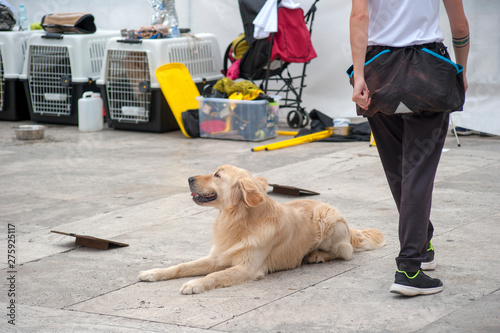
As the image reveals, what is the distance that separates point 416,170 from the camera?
10.1 feet

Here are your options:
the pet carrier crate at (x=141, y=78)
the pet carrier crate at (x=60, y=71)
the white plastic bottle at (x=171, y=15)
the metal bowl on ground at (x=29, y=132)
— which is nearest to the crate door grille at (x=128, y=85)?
the pet carrier crate at (x=141, y=78)

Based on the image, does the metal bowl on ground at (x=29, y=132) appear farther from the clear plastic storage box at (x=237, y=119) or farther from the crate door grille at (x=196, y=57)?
the clear plastic storage box at (x=237, y=119)

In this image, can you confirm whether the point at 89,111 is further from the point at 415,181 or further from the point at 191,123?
the point at 415,181

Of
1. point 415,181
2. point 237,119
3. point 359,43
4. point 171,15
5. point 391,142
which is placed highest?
point 359,43

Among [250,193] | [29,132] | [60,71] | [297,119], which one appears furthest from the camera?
[60,71]

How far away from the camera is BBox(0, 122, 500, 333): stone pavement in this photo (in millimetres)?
2934

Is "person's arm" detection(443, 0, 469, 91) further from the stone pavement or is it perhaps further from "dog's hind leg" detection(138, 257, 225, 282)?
"dog's hind leg" detection(138, 257, 225, 282)

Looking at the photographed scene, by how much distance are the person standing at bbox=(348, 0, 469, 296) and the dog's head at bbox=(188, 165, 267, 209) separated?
68 cm

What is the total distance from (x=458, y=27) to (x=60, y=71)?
22.6ft

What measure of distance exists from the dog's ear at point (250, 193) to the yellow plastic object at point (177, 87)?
4.89m

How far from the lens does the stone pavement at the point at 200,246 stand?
9.62 ft

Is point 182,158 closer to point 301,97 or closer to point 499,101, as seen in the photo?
point 301,97

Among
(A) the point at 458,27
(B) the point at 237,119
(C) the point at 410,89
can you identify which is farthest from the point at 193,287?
(B) the point at 237,119

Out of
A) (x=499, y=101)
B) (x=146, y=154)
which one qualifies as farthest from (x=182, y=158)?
(x=499, y=101)
